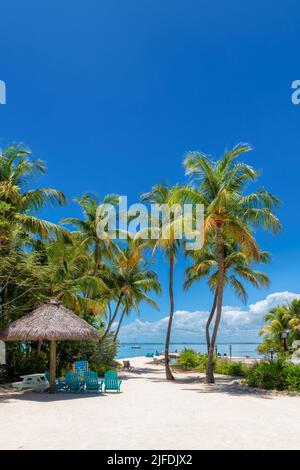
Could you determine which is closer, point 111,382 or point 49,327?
point 49,327

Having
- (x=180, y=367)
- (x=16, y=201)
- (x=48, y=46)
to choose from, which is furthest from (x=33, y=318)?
(x=180, y=367)

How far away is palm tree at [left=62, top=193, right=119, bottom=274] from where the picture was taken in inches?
1016

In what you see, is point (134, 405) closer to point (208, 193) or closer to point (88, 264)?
point (208, 193)

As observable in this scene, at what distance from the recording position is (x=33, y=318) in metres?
14.5

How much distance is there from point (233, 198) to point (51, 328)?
25.9ft

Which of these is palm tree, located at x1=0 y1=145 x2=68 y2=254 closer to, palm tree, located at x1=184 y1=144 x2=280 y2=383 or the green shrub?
palm tree, located at x1=184 y1=144 x2=280 y2=383

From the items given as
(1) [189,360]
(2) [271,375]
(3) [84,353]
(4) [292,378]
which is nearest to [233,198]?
(2) [271,375]

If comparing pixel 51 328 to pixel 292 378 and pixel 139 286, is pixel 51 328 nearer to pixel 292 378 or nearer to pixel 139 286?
pixel 292 378

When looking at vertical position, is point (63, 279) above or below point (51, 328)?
above

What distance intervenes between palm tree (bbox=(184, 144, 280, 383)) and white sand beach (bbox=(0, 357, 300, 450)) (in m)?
5.39

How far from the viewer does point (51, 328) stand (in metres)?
13.9

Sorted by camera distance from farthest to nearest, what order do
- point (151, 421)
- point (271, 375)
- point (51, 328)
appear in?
point (271, 375)
point (51, 328)
point (151, 421)
